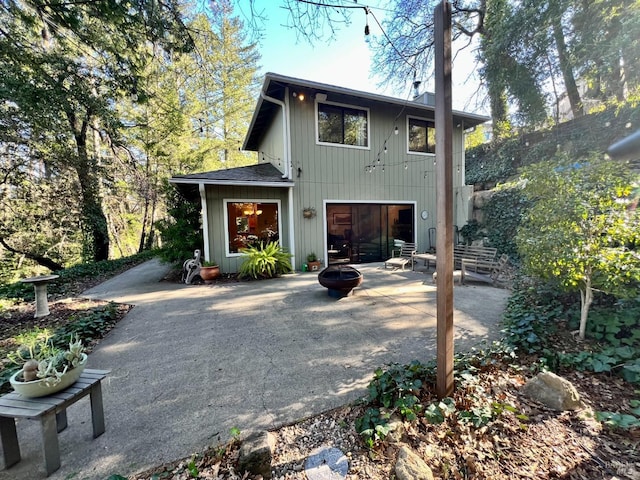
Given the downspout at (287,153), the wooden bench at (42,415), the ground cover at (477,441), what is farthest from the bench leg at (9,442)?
the downspout at (287,153)

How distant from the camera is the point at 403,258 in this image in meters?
8.30

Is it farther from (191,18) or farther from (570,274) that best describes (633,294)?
(191,18)

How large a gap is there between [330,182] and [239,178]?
9.26 ft

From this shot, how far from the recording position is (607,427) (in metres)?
1.86

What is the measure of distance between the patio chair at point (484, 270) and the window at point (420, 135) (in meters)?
4.70

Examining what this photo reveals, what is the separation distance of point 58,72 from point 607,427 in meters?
10.9

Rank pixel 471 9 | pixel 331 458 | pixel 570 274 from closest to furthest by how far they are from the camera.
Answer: pixel 331 458 → pixel 570 274 → pixel 471 9

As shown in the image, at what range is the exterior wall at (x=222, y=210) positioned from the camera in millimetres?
7336

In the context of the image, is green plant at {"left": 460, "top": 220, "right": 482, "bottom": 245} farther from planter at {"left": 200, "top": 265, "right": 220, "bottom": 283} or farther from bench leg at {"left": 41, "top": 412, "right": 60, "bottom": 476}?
bench leg at {"left": 41, "top": 412, "right": 60, "bottom": 476}

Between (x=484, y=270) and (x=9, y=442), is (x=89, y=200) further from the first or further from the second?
(x=484, y=270)

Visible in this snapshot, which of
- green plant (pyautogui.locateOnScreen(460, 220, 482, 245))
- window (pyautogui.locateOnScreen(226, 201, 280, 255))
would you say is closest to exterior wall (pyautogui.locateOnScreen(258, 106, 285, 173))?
window (pyautogui.locateOnScreen(226, 201, 280, 255))

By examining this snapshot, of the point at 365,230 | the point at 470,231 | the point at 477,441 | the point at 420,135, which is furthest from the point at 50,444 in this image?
the point at 420,135

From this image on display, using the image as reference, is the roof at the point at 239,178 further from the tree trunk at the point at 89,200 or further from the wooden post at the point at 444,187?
the wooden post at the point at 444,187

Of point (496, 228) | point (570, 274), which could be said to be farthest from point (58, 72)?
point (496, 228)
